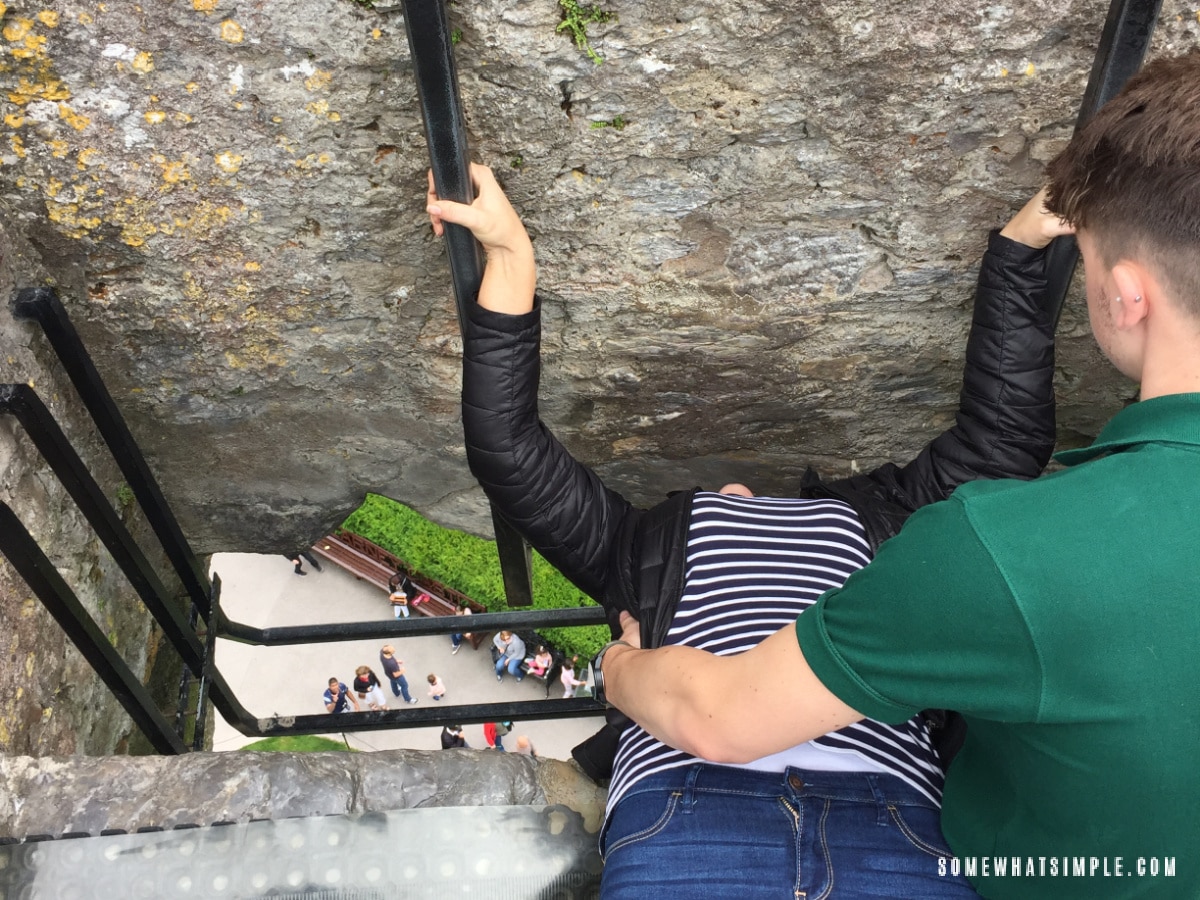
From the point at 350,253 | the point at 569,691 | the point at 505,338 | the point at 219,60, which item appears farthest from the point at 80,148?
the point at 569,691

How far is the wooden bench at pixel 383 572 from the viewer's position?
8117mm

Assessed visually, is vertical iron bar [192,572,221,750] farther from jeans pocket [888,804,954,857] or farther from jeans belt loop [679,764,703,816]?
jeans pocket [888,804,954,857]

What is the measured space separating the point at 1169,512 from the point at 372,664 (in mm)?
7549

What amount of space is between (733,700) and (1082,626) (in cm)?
51

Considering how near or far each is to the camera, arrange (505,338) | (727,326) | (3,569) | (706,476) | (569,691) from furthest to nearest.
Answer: (569,691) → (706,476) → (727,326) → (3,569) → (505,338)

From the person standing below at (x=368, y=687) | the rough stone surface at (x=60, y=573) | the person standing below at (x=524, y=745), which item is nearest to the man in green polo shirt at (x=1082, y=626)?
the rough stone surface at (x=60, y=573)

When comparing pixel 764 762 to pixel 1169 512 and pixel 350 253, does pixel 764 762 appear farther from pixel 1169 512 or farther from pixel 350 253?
pixel 350 253

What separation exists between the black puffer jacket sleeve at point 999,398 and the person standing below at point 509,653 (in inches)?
233

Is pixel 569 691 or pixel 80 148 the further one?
pixel 569 691

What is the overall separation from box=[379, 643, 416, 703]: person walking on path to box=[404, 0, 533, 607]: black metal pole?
573cm

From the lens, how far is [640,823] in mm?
1634

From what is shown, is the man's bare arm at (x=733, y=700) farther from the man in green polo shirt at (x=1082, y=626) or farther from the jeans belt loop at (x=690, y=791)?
the jeans belt loop at (x=690, y=791)

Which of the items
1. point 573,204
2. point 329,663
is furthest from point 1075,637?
point 329,663

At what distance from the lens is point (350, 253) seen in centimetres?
231
